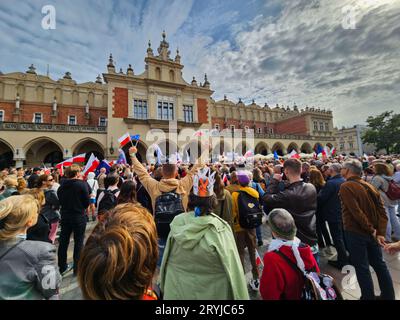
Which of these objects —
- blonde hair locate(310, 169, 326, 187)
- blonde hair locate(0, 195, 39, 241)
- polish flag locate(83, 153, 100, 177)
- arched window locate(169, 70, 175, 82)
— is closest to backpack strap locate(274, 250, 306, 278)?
blonde hair locate(0, 195, 39, 241)

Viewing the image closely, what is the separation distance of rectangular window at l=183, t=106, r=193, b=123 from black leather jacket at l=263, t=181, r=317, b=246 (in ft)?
66.0

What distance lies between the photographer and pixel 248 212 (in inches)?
118

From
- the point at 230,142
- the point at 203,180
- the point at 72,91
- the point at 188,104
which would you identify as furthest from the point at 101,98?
the point at 203,180

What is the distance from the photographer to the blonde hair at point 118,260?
83 centimetres

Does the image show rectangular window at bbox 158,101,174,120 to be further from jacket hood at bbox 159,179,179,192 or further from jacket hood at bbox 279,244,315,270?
jacket hood at bbox 279,244,315,270

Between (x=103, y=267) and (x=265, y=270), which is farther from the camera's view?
(x=265, y=270)

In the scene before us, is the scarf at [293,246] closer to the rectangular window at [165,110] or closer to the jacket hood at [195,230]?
the jacket hood at [195,230]

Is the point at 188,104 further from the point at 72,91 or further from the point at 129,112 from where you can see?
the point at 72,91

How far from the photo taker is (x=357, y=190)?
2438mm

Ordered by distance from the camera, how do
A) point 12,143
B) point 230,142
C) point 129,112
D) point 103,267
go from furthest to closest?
point 230,142 < point 129,112 < point 12,143 < point 103,267

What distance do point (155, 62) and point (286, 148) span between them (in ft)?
70.8

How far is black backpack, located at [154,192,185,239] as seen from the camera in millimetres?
2543

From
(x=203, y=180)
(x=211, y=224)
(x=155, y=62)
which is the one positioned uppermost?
(x=155, y=62)
